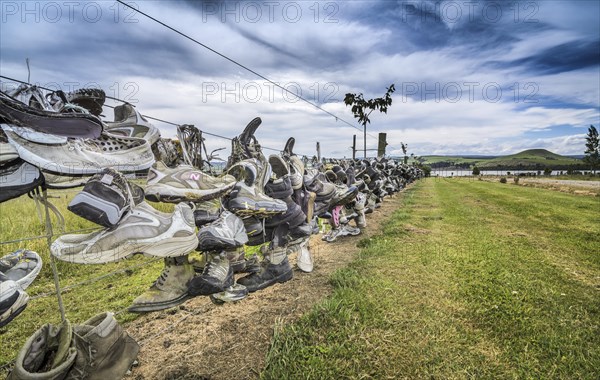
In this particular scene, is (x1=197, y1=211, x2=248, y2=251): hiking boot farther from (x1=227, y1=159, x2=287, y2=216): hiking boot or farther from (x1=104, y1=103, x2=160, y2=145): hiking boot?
(x1=104, y1=103, x2=160, y2=145): hiking boot

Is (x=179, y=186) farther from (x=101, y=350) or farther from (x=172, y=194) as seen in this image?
(x=101, y=350)

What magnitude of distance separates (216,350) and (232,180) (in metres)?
1.90

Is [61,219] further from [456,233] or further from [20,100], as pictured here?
[456,233]

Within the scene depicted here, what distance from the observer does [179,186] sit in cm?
204

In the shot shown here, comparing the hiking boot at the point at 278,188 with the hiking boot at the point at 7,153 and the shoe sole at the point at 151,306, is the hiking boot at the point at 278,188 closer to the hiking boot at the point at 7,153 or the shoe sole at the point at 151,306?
the shoe sole at the point at 151,306

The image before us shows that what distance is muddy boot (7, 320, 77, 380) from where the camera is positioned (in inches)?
64.1

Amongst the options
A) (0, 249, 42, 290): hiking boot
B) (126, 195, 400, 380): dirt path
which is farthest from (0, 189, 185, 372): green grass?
(0, 249, 42, 290): hiking boot

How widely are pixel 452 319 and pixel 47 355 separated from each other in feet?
13.1

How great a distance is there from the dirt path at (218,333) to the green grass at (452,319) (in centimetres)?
27

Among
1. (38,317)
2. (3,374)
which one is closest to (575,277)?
(3,374)

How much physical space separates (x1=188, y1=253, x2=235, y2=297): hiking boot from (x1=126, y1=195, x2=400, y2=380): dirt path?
3.34ft

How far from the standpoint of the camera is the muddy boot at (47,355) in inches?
64.1

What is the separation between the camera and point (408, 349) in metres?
3.08

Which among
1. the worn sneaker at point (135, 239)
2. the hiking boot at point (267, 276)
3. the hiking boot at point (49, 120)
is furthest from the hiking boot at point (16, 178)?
the hiking boot at point (267, 276)
